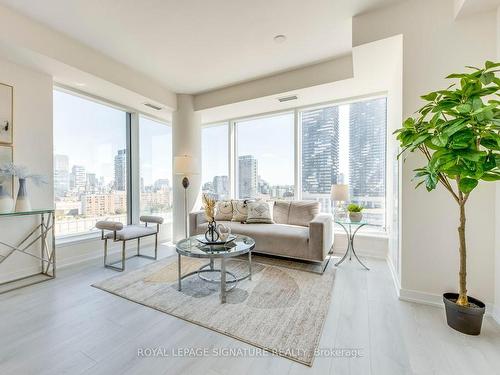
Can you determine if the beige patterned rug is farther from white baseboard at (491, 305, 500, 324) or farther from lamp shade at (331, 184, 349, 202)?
white baseboard at (491, 305, 500, 324)

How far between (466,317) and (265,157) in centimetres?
358

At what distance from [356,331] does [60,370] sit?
6.50 feet

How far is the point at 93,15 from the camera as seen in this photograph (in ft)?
7.73

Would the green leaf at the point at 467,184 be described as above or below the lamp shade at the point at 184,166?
below

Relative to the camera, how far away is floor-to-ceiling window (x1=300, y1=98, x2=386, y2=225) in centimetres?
365

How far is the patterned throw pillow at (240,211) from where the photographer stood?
158 inches

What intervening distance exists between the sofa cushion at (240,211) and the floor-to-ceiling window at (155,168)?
1.53 metres

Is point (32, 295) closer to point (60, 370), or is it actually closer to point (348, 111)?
point (60, 370)

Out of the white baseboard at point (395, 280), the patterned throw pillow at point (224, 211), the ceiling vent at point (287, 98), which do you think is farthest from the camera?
the patterned throw pillow at point (224, 211)

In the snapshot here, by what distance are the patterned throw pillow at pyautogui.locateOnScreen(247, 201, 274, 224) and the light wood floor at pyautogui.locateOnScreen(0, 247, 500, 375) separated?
169 centimetres

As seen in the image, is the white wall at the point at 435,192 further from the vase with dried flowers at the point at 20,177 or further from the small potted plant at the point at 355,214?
the vase with dried flowers at the point at 20,177

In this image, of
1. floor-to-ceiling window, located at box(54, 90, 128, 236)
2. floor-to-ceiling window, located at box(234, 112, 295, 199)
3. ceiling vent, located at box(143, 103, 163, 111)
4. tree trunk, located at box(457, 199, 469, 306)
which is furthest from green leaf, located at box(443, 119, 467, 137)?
floor-to-ceiling window, located at box(54, 90, 128, 236)

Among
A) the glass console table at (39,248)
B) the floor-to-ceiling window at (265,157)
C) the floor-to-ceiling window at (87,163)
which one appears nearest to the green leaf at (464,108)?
the floor-to-ceiling window at (265,157)

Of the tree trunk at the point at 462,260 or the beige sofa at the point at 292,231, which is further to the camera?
the beige sofa at the point at 292,231
